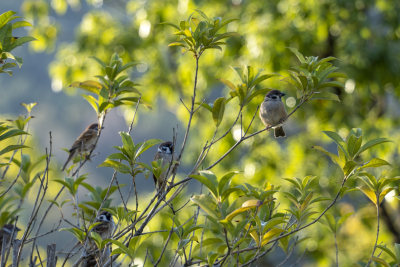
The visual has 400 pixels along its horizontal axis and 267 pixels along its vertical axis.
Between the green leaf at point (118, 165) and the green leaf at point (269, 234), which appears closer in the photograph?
the green leaf at point (269, 234)

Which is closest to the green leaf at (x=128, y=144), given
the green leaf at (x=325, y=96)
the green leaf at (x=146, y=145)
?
the green leaf at (x=146, y=145)

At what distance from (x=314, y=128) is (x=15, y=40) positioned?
6991 millimetres

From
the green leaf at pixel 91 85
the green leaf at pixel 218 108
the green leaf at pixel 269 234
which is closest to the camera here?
the green leaf at pixel 269 234

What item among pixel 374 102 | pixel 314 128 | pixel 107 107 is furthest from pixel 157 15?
pixel 107 107

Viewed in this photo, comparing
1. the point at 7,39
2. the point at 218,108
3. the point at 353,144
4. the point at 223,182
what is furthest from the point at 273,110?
the point at 7,39

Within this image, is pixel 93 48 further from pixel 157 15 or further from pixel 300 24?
pixel 300 24

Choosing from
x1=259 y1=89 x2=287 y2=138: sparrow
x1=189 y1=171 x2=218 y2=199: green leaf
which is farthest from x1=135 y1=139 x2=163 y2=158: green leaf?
x1=259 y1=89 x2=287 y2=138: sparrow

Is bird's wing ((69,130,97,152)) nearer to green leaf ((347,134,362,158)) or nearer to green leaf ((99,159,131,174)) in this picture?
green leaf ((99,159,131,174))

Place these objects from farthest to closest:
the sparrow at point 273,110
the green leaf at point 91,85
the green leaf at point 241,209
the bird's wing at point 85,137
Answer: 1. the bird's wing at point 85,137
2. the sparrow at point 273,110
3. the green leaf at point 91,85
4. the green leaf at point 241,209

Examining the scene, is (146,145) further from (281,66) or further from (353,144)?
(281,66)

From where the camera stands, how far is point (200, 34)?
2.68 metres

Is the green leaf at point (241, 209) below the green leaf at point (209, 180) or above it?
below

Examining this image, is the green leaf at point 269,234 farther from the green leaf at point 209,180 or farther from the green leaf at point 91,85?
the green leaf at point 91,85

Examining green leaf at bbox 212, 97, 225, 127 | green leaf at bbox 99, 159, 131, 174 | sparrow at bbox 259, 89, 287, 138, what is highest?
sparrow at bbox 259, 89, 287, 138
